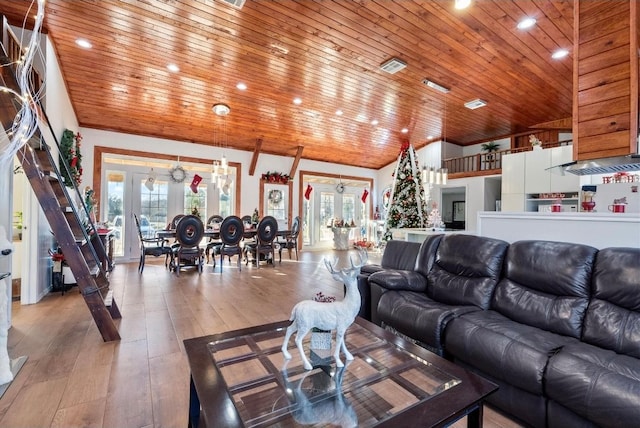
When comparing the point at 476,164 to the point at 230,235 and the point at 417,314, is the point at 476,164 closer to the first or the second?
the point at 230,235

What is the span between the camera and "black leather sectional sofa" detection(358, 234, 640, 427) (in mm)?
1348

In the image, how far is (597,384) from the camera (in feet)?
4.20

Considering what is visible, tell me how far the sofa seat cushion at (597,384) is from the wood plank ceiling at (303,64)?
344cm

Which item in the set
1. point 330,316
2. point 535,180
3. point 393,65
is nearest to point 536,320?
point 330,316

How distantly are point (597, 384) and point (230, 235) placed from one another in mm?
5064

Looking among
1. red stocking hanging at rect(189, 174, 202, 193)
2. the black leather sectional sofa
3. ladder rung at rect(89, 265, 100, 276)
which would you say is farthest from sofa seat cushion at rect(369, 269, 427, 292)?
red stocking hanging at rect(189, 174, 202, 193)

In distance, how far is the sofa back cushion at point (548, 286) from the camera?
1.86m

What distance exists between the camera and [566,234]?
99.3 inches

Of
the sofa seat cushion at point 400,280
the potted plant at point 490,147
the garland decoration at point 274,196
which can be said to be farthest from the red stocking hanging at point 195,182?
the potted plant at point 490,147

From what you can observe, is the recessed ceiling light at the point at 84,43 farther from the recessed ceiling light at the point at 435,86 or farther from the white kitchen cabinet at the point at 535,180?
the white kitchen cabinet at the point at 535,180

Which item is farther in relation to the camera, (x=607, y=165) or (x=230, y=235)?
(x=230, y=235)

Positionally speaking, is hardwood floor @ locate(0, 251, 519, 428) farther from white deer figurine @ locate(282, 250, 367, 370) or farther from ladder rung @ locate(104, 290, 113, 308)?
white deer figurine @ locate(282, 250, 367, 370)

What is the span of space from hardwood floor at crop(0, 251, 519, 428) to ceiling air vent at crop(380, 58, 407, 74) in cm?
343

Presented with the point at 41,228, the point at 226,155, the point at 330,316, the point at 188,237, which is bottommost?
the point at 330,316
